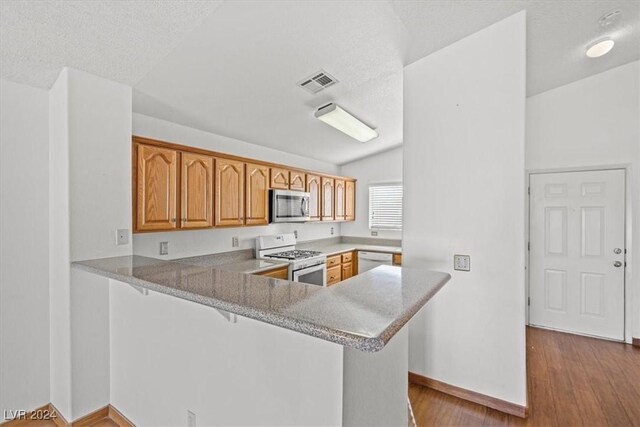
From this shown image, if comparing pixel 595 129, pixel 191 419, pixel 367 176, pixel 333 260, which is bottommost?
pixel 191 419

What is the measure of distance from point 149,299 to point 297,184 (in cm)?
265

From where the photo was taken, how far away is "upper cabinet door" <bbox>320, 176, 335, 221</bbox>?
4.83 metres

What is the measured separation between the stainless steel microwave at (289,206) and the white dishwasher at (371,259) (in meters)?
1.25

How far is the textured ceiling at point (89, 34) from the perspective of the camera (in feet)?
5.17

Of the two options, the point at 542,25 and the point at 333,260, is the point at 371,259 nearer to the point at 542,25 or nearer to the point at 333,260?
the point at 333,260

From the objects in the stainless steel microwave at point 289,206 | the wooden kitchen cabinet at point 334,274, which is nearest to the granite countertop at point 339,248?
the wooden kitchen cabinet at point 334,274

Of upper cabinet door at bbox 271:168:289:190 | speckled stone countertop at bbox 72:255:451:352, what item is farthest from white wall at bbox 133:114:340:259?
speckled stone countertop at bbox 72:255:451:352

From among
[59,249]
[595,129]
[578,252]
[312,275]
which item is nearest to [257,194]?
[312,275]

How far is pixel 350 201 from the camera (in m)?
5.60

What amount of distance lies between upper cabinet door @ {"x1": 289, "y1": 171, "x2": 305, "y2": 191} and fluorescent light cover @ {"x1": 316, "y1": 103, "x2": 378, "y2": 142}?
2.94ft

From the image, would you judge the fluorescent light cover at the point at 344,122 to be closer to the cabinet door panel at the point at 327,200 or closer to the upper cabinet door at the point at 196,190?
the cabinet door panel at the point at 327,200

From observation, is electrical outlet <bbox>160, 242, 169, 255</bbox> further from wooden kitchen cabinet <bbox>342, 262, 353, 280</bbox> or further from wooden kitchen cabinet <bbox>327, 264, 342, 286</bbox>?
wooden kitchen cabinet <bbox>342, 262, 353, 280</bbox>

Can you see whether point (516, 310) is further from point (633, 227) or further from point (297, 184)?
point (297, 184)

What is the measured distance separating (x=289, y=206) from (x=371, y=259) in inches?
68.6
